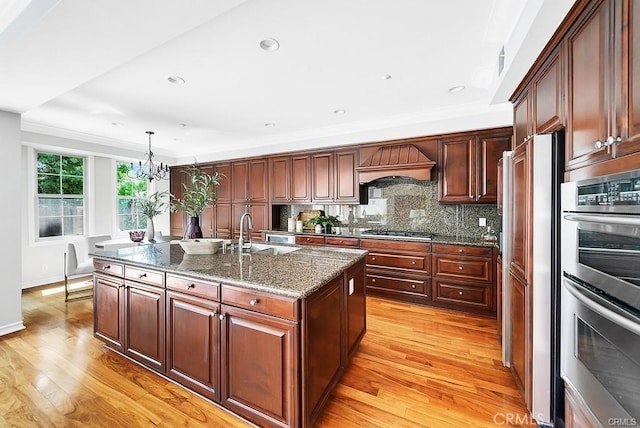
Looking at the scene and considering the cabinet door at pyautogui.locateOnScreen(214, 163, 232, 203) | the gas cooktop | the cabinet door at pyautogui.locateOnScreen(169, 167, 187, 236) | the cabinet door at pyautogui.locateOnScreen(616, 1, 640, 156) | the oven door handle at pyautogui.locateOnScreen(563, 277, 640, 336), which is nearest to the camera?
the oven door handle at pyautogui.locateOnScreen(563, 277, 640, 336)

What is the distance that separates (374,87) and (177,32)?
6.61ft

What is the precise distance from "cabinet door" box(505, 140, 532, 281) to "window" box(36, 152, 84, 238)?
6.85 meters

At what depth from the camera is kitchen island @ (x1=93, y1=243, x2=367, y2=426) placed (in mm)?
1519

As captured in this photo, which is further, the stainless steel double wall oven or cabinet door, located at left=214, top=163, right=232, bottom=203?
cabinet door, located at left=214, top=163, right=232, bottom=203

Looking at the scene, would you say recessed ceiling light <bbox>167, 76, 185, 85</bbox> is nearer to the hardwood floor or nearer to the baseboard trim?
the hardwood floor

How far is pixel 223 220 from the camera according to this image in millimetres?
5898

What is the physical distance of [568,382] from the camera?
1.34 m

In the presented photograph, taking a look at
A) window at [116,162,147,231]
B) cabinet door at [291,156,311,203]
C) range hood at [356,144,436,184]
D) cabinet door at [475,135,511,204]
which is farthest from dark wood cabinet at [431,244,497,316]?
window at [116,162,147,231]

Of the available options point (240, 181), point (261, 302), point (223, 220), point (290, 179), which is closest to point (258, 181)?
point (240, 181)

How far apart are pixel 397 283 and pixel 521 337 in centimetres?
206

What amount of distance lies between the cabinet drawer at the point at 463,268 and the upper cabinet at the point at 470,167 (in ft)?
2.59

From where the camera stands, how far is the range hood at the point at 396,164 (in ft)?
12.5

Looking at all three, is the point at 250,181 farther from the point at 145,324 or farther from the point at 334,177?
the point at 145,324

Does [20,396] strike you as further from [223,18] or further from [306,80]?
[306,80]
